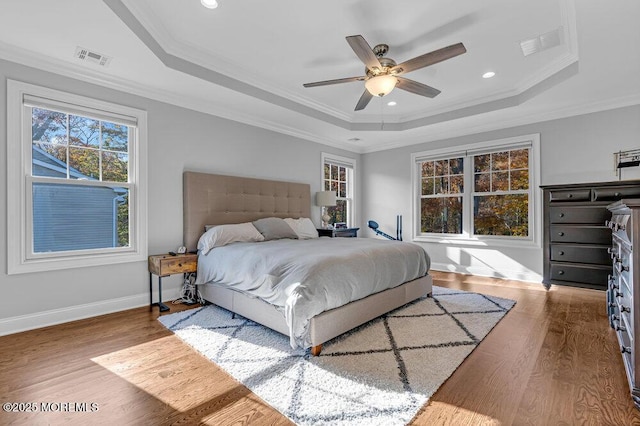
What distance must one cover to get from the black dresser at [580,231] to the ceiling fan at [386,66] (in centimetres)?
218

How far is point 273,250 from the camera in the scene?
2932 millimetres

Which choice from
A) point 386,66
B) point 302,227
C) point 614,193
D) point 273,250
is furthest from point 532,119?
point 273,250

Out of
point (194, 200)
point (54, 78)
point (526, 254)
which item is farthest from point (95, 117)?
point (526, 254)

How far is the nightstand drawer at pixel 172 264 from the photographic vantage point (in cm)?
324

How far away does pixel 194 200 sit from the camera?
3.84 m

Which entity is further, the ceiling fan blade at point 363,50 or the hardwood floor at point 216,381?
the ceiling fan blade at point 363,50

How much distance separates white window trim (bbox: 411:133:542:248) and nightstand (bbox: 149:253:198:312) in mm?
4050

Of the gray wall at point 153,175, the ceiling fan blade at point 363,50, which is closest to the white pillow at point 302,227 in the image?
the gray wall at point 153,175

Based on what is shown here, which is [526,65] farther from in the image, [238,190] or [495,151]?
[238,190]

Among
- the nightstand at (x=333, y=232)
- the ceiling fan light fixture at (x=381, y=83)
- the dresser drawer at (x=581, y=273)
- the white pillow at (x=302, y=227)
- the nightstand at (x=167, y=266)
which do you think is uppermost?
the ceiling fan light fixture at (x=381, y=83)

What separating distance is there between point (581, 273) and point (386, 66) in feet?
10.9

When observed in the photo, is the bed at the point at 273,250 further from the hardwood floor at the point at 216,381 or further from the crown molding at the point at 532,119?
the crown molding at the point at 532,119

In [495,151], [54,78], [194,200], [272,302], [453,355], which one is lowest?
[453,355]

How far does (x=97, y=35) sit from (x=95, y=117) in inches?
37.6
